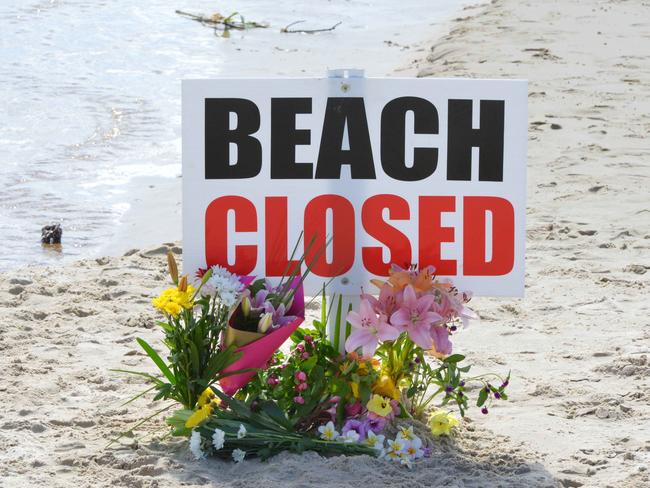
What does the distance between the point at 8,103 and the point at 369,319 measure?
6.75 metres

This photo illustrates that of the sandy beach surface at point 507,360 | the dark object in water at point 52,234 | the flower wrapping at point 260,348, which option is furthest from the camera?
the dark object in water at point 52,234

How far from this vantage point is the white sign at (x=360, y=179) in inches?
129

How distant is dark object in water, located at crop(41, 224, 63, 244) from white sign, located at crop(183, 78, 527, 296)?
2808 mm

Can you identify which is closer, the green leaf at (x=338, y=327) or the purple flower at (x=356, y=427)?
the purple flower at (x=356, y=427)

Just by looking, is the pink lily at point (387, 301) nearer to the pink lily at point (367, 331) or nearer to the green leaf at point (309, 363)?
the pink lily at point (367, 331)

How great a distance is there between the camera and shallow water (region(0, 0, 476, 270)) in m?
6.61

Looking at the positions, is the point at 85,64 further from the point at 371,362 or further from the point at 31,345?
the point at 371,362

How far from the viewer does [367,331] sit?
121 inches

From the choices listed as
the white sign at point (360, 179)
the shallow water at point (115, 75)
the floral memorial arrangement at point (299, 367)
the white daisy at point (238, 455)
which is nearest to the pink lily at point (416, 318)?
the floral memorial arrangement at point (299, 367)

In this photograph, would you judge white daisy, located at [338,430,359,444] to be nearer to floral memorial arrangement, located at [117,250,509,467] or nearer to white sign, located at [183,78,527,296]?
floral memorial arrangement, located at [117,250,509,467]

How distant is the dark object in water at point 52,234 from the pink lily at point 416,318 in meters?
3.27

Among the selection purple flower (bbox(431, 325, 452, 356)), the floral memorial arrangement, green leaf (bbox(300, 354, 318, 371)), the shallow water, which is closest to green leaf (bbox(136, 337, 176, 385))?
the floral memorial arrangement

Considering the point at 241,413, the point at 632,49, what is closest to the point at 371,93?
the point at 241,413

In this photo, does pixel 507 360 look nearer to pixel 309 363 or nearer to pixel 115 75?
pixel 309 363
